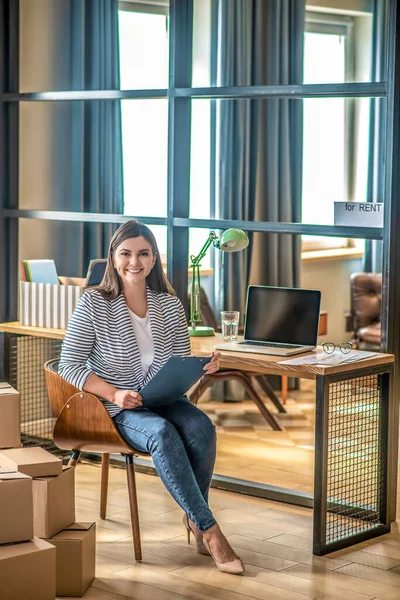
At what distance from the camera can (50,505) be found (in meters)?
3.08

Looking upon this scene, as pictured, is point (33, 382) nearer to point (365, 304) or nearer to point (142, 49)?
point (142, 49)

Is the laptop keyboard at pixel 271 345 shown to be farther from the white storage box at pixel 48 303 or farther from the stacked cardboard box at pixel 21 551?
the stacked cardboard box at pixel 21 551

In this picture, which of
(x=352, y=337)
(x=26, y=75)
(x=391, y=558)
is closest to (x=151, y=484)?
(x=391, y=558)

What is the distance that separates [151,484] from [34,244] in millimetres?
1476

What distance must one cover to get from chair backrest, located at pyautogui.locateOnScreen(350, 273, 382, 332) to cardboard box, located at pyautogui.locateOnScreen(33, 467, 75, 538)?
389 centimetres

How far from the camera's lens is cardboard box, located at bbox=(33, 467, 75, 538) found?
10.1 ft

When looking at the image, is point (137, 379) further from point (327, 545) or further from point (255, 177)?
point (255, 177)

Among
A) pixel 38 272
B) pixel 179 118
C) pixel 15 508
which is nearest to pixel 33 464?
pixel 15 508

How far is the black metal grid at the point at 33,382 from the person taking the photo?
190 inches

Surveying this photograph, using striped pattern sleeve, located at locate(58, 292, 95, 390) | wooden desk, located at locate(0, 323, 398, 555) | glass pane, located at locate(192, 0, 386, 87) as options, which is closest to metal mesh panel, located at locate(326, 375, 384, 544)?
wooden desk, located at locate(0, 323, 398, 555)

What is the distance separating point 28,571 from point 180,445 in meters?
0.69

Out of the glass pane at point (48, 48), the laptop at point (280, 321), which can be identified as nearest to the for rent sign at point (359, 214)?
the laptop at point (280, 321)

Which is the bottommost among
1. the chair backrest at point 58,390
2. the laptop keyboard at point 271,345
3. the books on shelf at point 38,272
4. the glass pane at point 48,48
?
the chair backrest at point 58,390

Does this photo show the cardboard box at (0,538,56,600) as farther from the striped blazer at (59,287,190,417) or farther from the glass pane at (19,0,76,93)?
the glass pane at (19,0,76,93)
